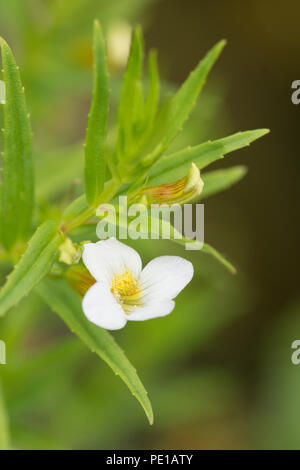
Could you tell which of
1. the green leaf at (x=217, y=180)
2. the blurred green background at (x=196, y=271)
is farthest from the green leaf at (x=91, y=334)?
the blurred green background at (x=196, y=271)

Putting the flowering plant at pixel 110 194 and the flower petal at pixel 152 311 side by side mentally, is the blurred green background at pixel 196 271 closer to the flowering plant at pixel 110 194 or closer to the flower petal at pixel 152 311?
the flowering plant at pixel 110 194

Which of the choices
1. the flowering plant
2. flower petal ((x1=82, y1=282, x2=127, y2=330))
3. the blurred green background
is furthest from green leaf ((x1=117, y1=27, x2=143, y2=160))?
the blurred green background

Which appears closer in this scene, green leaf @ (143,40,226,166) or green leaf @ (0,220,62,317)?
green leaf @ (0,220,62,317)

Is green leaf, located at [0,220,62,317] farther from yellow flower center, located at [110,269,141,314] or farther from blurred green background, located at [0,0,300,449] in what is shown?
blurred green background, located at [0,0,300,449]

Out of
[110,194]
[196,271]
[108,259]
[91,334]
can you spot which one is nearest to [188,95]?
[110,194]

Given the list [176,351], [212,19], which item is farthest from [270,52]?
[176,351]
